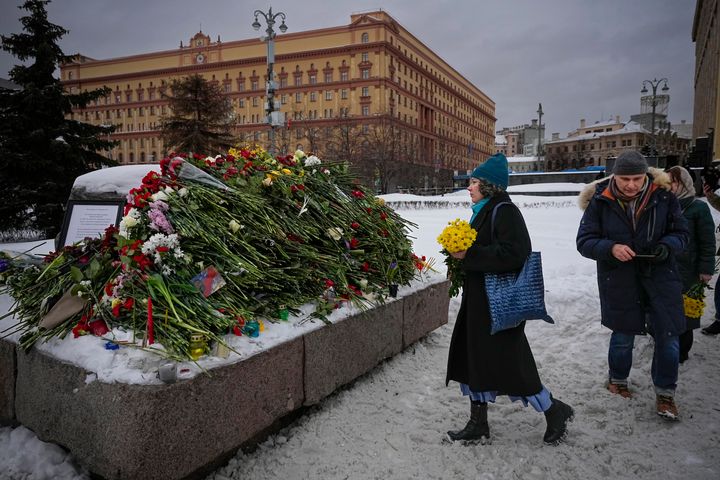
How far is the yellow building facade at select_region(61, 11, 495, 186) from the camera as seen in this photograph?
6247cm

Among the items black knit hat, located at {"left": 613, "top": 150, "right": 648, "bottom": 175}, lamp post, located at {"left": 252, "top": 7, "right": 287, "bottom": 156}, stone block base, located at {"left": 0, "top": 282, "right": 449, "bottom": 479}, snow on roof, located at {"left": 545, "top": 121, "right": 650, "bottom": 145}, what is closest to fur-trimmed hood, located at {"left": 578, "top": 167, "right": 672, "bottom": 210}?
black knit hat, located at {"left": 613, "top": 150, "right": 648, "bottom": 175}

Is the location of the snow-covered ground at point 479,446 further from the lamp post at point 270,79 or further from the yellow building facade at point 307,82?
the yellow building facade at point 307,82

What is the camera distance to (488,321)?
2.82 m

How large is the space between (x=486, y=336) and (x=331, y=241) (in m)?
1.61

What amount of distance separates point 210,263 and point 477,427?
207cm

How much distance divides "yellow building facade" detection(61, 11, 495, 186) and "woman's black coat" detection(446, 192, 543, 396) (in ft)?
174

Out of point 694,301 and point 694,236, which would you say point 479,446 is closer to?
point 694,301

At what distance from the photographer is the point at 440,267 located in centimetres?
794

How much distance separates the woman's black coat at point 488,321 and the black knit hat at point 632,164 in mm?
953

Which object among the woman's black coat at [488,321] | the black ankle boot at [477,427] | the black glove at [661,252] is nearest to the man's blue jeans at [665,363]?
the black glove at [661,252]

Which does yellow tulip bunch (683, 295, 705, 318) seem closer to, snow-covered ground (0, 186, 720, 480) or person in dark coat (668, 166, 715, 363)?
person in dark coat (668, 166, 715, 363)

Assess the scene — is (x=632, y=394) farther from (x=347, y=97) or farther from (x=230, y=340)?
(x=347, y=97)

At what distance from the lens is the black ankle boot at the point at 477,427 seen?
2941 mm

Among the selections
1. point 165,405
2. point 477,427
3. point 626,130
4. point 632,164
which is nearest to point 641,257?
point 632,164
